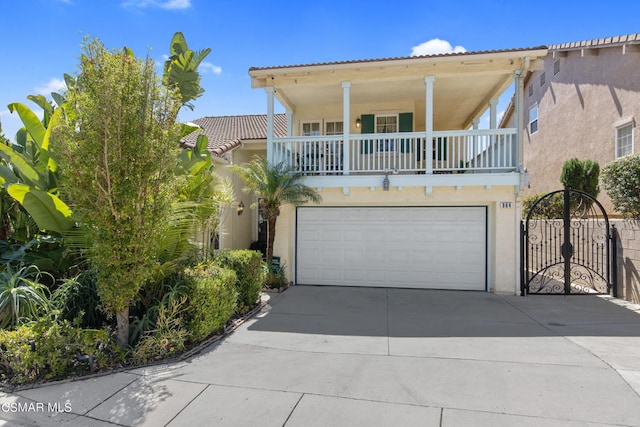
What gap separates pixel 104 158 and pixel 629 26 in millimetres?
16746

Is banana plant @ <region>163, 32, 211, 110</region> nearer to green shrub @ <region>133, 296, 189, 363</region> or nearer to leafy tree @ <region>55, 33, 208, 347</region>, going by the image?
leafy tree @ <region>55, 33, 208, 347</region>

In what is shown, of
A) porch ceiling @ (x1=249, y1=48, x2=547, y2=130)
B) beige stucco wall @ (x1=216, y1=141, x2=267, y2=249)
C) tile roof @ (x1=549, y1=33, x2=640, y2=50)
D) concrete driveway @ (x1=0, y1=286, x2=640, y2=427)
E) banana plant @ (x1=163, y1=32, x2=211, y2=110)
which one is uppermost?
tile roof @ (x1=549, y1=33, x2=640, y2=50)


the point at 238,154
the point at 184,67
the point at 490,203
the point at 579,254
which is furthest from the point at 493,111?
the point at 238,154

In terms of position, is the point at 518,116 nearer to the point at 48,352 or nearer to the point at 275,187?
the point at 275,187

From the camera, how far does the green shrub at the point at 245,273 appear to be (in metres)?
6.39

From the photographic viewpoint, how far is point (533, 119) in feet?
55.9

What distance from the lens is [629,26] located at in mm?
11492

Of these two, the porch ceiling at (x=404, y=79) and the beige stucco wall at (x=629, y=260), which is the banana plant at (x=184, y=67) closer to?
the porch ceiling at (x=404, y=79)

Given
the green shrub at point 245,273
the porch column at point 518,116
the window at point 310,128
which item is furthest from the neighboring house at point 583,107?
the green shrub at point 245,273

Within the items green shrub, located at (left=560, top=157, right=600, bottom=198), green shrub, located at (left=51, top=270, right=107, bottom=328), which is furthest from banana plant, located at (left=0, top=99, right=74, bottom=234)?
green shrub, located at (left=560, top=157, right=600, bottom=198)

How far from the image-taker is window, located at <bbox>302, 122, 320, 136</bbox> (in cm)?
1173

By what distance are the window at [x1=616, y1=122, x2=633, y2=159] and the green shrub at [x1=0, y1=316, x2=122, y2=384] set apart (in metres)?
15.8

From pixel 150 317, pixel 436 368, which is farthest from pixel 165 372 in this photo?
pixel 436 368

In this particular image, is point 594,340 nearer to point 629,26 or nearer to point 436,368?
point 436,368
